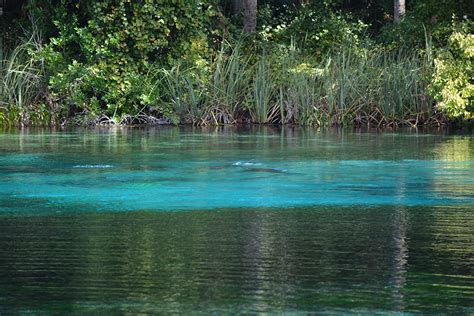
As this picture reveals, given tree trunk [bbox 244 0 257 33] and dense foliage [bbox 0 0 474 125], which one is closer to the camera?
dense foliage [bbox 0 0 474 125]

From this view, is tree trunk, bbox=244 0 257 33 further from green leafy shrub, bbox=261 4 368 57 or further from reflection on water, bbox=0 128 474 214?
reflection on water, bbox=0 128 474 214

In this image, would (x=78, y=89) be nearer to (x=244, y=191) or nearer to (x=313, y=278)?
(x=244, y=191)

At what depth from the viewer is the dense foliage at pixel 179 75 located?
22.2 m

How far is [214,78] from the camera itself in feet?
74.8

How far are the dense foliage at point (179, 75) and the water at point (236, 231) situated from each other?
288 inches

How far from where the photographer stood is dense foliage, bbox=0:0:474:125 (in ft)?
→ 72.9

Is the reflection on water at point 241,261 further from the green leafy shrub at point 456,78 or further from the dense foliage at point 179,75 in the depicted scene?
the dense foliage at point 179,75

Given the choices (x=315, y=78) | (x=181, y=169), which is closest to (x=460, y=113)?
(x=315, y=78)

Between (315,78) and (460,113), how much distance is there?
367cm

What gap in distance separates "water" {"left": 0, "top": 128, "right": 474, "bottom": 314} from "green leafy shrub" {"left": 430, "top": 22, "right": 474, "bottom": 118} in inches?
201

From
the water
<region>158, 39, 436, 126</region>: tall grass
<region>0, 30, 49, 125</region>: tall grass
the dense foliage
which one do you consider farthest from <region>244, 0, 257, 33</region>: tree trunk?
the water

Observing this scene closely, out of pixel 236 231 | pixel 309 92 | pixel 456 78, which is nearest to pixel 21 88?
pixel 309 92

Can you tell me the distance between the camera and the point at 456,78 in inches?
790

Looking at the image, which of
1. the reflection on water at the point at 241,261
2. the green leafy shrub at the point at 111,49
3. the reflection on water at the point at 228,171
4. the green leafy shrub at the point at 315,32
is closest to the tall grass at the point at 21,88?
the green leafy shrub at the point at 111,49
